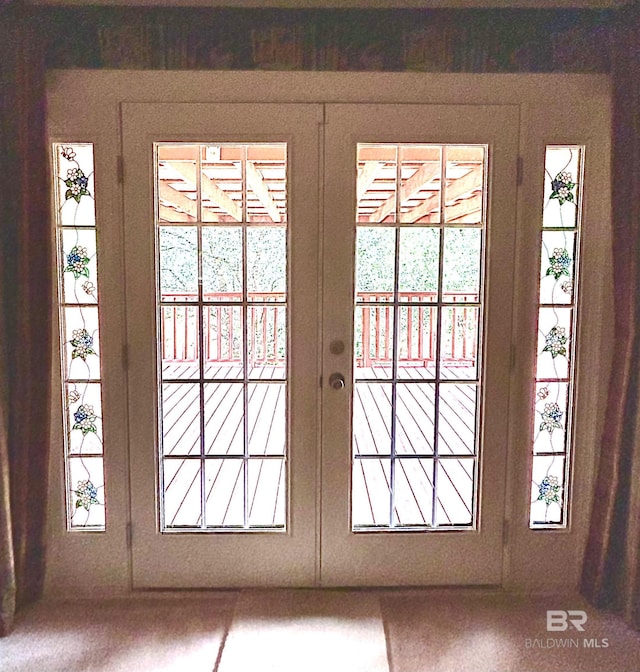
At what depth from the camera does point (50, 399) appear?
5.92ft

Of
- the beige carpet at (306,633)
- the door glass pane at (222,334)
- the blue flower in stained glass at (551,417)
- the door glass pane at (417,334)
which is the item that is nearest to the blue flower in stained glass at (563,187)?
the door glass pane at (417,334)

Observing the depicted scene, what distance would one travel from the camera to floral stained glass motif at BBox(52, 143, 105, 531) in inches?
73.9

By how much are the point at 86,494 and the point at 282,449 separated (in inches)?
35.3

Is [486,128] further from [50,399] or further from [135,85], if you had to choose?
[50,399]

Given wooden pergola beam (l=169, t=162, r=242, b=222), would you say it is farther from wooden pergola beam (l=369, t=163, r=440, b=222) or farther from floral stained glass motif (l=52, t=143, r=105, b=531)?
wooden pergola beam (l=369, t=163, r=440, b=222)

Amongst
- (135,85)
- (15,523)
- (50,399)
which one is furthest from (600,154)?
(15,523)

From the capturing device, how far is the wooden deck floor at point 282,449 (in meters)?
1.96

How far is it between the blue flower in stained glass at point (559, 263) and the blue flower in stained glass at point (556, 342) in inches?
9.2

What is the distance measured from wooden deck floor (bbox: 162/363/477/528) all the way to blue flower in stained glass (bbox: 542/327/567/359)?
0.37 meters

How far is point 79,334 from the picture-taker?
1.93 metres

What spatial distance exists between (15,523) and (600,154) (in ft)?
9.42

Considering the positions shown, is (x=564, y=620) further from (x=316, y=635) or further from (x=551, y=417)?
(x=316, y=635)

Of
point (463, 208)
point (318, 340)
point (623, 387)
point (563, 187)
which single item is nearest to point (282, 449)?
point (318, 340)

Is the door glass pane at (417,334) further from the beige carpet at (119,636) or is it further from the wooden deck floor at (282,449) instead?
the beige carpet at (119,636)
